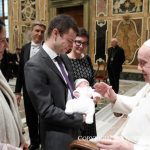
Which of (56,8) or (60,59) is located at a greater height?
(56,8)

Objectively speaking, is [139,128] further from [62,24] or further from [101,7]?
[101,7]

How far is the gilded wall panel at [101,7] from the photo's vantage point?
38.7ft

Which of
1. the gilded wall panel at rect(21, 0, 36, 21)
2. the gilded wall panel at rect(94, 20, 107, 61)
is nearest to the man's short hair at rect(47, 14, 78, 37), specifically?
the gilded wall panel at rect(94, 20, 107, 61)

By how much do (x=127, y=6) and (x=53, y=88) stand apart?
969 centimetres

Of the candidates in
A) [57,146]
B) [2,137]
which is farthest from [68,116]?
[2,137]

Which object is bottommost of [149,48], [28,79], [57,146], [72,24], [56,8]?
[57,146]

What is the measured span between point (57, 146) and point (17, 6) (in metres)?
12.8

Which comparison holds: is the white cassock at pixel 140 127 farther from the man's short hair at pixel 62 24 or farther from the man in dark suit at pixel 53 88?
the man's short hair at pixel 62 24

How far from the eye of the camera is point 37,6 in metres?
13.4

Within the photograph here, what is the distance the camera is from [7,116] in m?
1.92

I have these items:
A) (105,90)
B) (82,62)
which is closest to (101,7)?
(82,62)

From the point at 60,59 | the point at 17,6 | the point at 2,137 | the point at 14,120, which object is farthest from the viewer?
the point at 17,6

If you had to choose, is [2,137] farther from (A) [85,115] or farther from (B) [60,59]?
(B) [60,59]

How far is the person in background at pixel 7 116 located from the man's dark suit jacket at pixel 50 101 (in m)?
0.20
